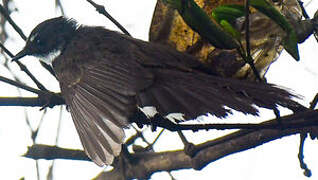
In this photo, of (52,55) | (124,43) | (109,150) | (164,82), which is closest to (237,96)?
(164,82)

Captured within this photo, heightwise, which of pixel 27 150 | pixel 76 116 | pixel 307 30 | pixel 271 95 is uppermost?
pixel 307 30

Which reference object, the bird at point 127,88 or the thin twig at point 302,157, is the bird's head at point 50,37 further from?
the thin twig at point 302,157

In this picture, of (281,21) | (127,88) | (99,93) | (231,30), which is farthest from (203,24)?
(99,93)

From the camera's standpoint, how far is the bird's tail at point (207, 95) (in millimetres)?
2688

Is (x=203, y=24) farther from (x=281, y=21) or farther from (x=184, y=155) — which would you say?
(x=184, y=155)

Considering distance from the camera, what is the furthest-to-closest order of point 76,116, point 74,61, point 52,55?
point 52,55
point 74,61
point 76,116

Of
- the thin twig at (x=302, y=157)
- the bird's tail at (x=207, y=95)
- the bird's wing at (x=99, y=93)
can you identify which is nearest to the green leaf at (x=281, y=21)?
the bird's tail at (x=207, y=95)

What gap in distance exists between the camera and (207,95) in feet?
9.40

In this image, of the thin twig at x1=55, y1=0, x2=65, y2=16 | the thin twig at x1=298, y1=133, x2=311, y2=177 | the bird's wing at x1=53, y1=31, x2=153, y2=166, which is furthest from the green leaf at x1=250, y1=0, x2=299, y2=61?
the thin twig at x1=55, y1=0, x2=65, y2=16

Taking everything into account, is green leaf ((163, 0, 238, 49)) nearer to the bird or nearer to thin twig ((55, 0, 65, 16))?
the bird

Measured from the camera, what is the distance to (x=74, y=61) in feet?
11.8

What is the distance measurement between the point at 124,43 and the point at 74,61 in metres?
0.34

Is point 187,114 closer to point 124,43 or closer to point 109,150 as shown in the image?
point 109,150

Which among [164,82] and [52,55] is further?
[52,55]
